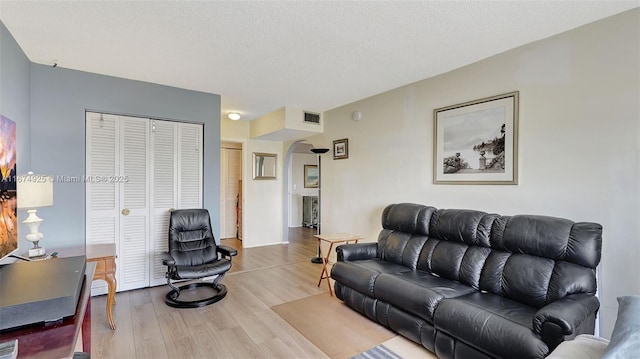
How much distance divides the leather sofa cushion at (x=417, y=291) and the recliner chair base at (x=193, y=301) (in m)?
1.72

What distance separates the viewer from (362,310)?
284cm

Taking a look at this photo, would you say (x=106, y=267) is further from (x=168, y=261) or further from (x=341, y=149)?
(x=341, y=149)

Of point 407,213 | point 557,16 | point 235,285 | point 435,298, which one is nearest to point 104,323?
point 235,285

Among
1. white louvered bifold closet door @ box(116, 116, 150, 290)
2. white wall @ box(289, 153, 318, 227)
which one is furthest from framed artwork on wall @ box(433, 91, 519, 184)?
white wall @ box(289, 153, 318, 227)

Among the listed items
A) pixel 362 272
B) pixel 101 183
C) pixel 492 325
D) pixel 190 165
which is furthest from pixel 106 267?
pixel 492 325

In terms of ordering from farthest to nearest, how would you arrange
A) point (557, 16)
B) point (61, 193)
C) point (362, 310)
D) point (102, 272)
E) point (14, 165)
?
point (61, 193) → point (362, 310) → point (102, 272) → point (14, 165) → point (557, 16)

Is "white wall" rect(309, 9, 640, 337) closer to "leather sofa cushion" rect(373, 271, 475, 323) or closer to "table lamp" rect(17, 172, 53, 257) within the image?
"leather sofa cushion" rect(373, 271, 475, 323)

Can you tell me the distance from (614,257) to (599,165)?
26.1 inches

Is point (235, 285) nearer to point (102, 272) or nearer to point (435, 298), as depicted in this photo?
point (102, 272)

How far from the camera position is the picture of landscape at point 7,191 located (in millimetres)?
1955

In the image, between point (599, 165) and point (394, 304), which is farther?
point (394, 304)

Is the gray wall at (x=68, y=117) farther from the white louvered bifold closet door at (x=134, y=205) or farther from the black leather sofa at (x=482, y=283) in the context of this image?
the black leather sofa at (x=482, y=283)

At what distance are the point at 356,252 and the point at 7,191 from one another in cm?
292

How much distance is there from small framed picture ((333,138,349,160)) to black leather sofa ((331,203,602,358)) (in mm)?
1688
